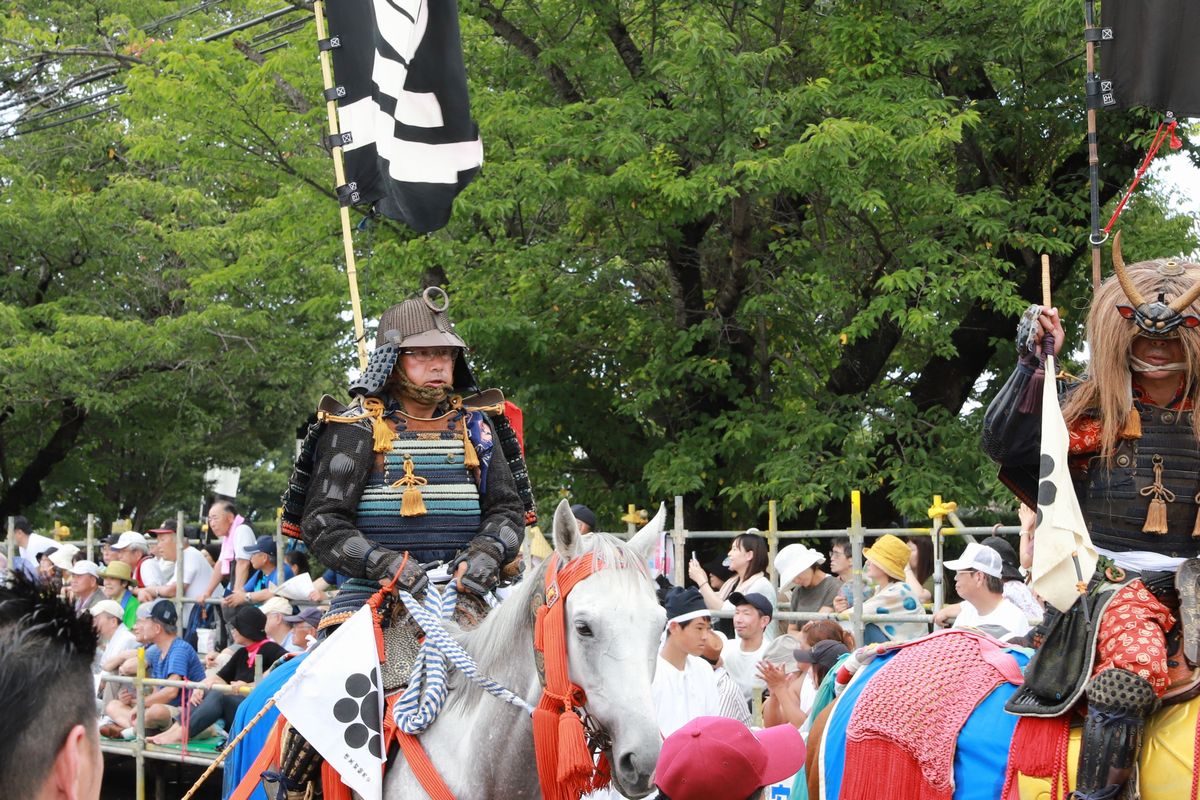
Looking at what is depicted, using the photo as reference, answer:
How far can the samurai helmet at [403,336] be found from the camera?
5770 mm

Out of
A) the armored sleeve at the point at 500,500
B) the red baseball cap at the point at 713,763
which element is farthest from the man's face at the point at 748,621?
the red baseball cap at the point at 713,763

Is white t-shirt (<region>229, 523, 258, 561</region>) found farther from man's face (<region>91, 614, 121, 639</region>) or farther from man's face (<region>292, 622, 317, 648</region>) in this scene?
man's face (<region>292, 622, 317, 648</region>)

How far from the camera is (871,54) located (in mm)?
13086

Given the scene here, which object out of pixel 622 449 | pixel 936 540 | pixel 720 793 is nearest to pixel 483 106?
pixel 622 449

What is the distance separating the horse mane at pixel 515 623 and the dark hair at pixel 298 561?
21.9 feet

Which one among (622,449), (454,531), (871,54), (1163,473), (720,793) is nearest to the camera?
(720,793)

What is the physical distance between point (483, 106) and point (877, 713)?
10.2m

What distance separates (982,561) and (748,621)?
1.68 m

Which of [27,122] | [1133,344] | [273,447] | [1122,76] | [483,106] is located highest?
[27,122]

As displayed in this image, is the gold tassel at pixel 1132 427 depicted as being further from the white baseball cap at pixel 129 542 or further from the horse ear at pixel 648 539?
the white baseball cap at pixel 129 542

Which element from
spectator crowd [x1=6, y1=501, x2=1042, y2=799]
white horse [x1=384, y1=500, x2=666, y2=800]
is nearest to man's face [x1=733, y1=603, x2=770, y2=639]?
spectator crowd [x1=6, y1=501, x2=1042, y2=799]

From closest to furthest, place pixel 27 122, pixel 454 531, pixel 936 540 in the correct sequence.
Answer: pixel 454 531
pixel 936 540
pixel 27 122

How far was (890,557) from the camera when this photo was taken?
8.73m

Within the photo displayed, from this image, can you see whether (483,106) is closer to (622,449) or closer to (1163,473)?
(622,449)
